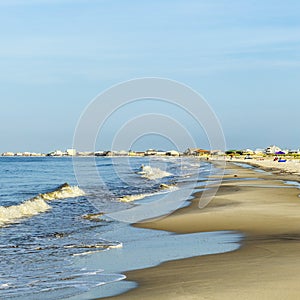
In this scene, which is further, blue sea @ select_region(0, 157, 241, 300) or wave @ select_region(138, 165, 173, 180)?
wave @ select_region(138, 165, 173, 180)

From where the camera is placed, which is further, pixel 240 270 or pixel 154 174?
pixel 154 174

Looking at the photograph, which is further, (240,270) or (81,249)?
(81,249)

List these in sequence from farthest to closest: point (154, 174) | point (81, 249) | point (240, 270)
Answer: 1. point (154, 174)
2. point (81, 249)
3. point (240, 270)

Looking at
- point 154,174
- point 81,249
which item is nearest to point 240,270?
point 81,249

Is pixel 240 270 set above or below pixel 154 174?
below

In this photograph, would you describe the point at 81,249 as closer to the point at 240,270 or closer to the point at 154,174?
the point at 240,270

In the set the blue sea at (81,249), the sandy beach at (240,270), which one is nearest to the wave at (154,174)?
the blue sea at (81,249)

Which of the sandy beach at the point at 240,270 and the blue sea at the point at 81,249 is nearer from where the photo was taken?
the sandy beach at the point at 240,270

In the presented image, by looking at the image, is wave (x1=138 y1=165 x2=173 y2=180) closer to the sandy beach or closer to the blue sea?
the blue sea

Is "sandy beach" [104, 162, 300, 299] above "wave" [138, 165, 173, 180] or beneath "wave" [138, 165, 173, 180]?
beneath

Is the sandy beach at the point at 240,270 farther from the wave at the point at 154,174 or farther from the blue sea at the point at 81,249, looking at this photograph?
the wave at the point at 154,174

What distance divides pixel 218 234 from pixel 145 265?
4635mm

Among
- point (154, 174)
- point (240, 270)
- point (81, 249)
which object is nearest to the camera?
point (240, 270)

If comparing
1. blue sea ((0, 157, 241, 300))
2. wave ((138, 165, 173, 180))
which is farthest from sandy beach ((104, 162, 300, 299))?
wave ((138, 165, 173, 180))
